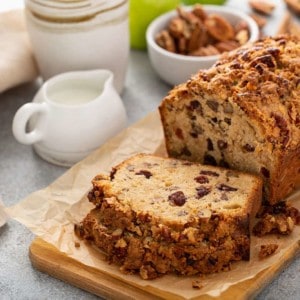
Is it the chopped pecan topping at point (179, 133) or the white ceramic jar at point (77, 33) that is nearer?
the chopped pecan topping at point (179, 133)

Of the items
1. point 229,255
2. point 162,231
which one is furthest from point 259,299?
point 162,231

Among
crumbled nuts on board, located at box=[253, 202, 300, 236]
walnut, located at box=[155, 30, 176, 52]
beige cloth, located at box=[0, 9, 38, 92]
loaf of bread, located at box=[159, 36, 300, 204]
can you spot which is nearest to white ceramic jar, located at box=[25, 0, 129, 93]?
beige cloth, located at box=[0, 9, 38, 92]

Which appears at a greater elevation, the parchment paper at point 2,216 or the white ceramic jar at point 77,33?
the white ceramic jar at point 77,33

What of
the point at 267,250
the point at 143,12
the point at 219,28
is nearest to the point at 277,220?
the point at 267,250

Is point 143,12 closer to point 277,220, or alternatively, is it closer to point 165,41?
point 165,41

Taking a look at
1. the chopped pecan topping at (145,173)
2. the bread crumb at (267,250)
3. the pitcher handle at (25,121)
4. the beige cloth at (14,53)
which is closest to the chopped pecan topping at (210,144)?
the chopped pecan topping at (145,173)

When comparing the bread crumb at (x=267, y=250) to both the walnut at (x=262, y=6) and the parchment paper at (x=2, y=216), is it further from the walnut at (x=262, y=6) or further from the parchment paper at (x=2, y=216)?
the walnut at (x=262, y=6)
